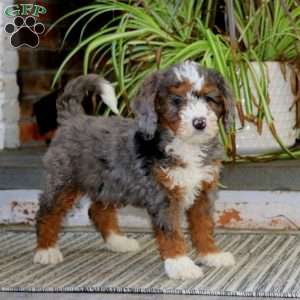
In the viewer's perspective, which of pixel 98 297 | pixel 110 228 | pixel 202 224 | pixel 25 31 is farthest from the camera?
pixel 25 31

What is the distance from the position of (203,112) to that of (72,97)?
784 mm

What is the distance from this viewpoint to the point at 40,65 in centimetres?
472

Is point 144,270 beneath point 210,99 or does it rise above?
beneath

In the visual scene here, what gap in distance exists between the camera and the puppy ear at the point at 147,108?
2.86 meters

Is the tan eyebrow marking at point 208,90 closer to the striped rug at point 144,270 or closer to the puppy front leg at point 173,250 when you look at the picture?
the puppy front leg at point 173,250

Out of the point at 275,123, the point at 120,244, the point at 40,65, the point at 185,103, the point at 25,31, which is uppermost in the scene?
the point at 25,31

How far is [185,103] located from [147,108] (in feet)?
0.46

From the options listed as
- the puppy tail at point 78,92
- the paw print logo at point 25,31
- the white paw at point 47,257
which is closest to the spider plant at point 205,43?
the puppy tail at point 78,92

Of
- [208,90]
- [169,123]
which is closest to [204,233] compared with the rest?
[169,123]

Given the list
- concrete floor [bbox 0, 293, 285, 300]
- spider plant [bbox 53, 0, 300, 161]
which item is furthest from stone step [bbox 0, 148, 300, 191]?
concrete floor [bbox 0, 293, 285, 300]

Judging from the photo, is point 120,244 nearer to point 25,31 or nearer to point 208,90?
point 208,90

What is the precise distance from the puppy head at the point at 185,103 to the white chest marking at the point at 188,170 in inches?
3.4

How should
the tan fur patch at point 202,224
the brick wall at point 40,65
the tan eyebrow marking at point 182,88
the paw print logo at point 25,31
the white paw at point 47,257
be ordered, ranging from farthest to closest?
the brick wall at point 40,65
the paw print logo at point 25,31
the white paw at point 47,257
the tan fur patch at point 202,224
the tan eyebrow marking at point 182,88

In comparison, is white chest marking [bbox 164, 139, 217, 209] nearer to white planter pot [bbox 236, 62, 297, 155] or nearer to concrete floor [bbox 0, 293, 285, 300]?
concrete floor [bbox 0, 293, 285, 300]
